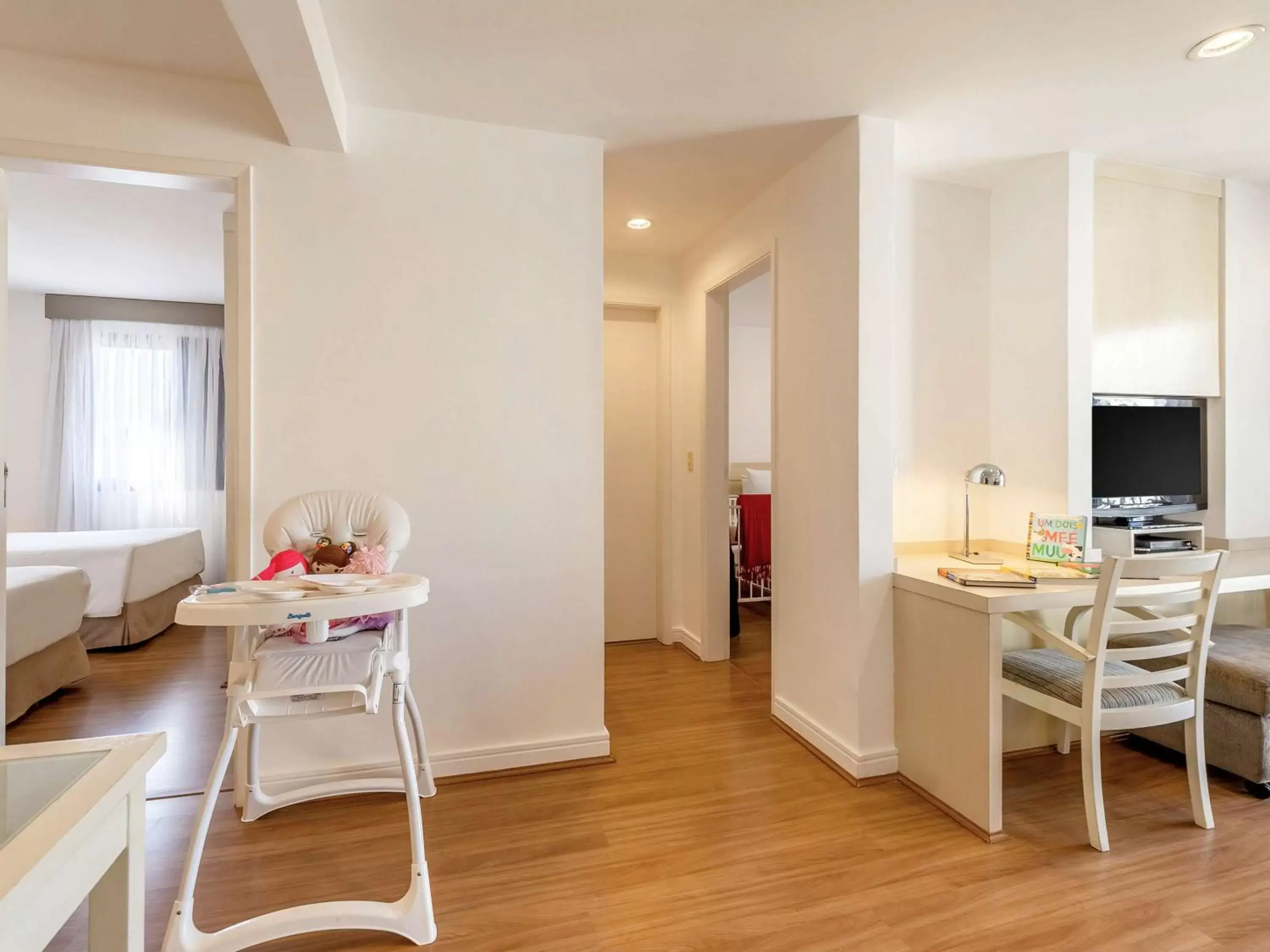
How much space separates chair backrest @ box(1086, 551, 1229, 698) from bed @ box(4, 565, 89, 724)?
4.14m

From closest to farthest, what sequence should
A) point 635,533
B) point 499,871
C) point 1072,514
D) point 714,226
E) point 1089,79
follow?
point 499,871 < point 1089,79 < point 1072,514 < point 714,226 < point 635,533

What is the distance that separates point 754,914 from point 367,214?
2.54 meters

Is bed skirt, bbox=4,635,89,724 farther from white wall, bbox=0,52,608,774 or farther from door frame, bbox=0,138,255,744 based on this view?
white wall, bbox=0,52,608,774

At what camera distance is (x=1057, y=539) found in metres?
2.61

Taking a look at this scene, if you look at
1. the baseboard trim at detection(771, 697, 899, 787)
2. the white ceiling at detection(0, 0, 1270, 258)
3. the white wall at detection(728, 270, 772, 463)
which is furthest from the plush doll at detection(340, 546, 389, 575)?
the white wall at detection(728, 270, 772, 463)

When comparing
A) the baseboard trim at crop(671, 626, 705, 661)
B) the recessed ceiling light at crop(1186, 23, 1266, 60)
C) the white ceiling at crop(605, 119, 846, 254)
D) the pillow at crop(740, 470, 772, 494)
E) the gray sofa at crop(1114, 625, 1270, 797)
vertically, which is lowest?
the baseboard trim at crop(671, 626, 705, 661)

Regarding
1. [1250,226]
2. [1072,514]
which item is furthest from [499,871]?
[1250,226]

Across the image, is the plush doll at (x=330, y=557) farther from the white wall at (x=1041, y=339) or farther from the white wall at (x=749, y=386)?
the white wall at (x=749, y=386)

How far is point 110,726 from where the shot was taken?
3010mm

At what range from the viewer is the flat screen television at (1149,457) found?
2.93m

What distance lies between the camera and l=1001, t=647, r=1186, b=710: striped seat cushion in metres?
2.09

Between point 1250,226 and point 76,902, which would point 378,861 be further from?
point 1250,226

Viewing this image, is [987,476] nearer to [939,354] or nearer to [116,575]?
[939,354]

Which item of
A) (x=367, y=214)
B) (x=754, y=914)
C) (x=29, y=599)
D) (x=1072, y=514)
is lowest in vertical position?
(x=754, y=914)
